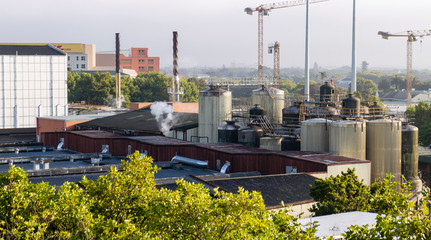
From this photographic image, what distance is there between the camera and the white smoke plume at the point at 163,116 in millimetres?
67375

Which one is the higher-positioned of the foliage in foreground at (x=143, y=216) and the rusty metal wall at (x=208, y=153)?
the foliage in foreground at (x=143, y=216)

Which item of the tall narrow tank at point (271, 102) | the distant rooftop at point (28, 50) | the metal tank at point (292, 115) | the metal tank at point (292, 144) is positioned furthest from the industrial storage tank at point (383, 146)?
the distant rooftop at point (28, 50)

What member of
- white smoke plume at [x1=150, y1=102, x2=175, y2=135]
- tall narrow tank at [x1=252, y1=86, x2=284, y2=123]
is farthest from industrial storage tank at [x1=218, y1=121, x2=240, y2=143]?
white smoke plume at [x1=150, y1=102, x2=175, y2=135]

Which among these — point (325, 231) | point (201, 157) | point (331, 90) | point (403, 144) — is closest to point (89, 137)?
point (201, 157)

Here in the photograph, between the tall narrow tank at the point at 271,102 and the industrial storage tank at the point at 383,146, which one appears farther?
the tall narrow tank at the point at 271,102

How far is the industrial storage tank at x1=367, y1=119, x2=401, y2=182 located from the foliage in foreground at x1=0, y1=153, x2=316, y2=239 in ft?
107

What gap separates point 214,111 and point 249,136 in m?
8.26

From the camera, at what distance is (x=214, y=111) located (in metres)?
61.6

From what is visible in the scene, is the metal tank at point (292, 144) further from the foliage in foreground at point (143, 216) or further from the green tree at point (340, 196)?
the foliage in foreground at point (143, 216)

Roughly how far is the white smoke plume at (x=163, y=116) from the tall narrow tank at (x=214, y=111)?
6.45 metres

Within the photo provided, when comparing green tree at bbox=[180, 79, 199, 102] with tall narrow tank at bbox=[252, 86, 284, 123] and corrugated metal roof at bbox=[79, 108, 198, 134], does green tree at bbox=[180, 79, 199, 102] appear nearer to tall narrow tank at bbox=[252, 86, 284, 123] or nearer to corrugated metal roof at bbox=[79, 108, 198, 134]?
corrugated metal roof at bbox=[79, 108, 198, 134]

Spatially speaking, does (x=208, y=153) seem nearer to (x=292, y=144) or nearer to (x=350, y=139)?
(x=292, y=144)

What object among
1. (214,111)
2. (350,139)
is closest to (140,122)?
(214,111)

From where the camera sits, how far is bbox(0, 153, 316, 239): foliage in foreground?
14898mm
